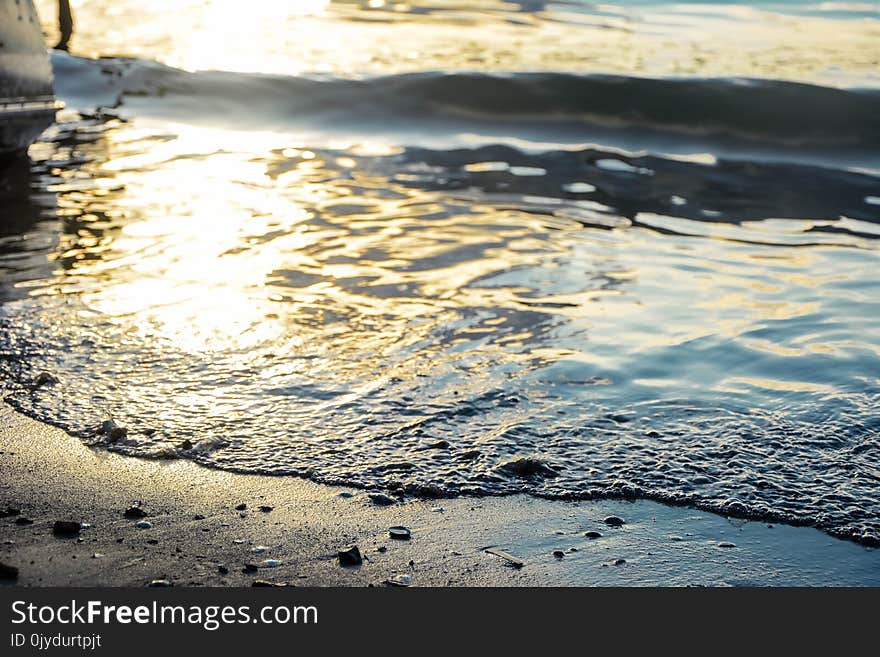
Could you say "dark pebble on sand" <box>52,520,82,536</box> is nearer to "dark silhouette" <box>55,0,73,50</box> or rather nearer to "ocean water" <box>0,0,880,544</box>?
"ocean water" <box>0,0,880,544</box>

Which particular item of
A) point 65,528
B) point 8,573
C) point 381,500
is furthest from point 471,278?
point 8,573

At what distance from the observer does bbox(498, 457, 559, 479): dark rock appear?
12.5 ft

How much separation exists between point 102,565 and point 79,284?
10.7ft

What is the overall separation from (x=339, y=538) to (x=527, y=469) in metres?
0.85

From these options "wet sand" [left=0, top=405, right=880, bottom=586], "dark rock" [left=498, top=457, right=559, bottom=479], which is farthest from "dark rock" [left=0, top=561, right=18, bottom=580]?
"dark rock" [left=498, top=457, right=559, bottom=479]

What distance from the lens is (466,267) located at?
6695 millimetres

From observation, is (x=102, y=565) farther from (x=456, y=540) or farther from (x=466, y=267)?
(x=466, y=267)

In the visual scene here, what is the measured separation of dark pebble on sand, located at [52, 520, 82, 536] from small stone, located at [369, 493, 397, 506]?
3.27ft

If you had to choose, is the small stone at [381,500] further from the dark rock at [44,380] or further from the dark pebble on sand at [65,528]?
the dark rock at [44,380]

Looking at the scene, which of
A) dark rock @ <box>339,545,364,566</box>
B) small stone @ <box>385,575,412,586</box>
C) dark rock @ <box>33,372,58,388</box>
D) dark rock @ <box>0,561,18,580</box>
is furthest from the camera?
dark rock @ <box>33,372,58,388</box>

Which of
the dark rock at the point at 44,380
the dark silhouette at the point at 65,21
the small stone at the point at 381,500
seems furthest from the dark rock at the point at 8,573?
the dark silhouette at the point at 65,21

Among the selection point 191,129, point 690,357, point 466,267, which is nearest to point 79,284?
point 466,267

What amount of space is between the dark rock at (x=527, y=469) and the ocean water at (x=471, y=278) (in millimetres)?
16

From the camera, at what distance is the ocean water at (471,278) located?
4.02 meters
